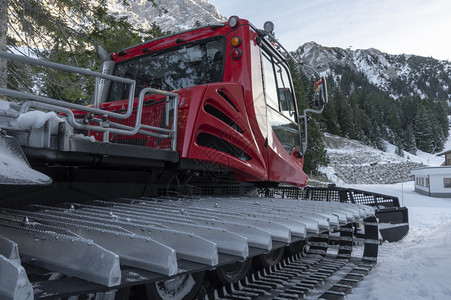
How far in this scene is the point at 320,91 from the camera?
5.80m

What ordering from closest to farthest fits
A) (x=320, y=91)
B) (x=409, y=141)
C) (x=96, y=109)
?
(x=96, y=109) < (x=320, y=91) < (x=409, y=141)

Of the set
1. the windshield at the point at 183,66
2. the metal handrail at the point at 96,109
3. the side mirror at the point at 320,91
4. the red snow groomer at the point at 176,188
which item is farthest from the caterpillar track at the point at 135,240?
the side mirror at the point at 320,91

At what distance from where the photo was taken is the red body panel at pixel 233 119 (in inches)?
145

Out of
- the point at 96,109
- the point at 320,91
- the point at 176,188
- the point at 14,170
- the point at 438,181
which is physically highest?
the point at 320,91

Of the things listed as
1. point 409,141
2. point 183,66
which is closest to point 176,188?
point 183,66

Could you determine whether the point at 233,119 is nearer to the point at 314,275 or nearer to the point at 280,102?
the point at 280,102

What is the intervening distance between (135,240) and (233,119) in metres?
2.51

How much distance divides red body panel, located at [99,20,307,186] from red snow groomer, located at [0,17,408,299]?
15 mm

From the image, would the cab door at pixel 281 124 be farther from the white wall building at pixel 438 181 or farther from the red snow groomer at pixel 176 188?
the white wall building at pixel 438 181

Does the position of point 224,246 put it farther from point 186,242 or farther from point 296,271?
point 296,271

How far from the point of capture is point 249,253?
2209 millimetres

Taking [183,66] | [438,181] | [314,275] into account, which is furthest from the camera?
[438,181]

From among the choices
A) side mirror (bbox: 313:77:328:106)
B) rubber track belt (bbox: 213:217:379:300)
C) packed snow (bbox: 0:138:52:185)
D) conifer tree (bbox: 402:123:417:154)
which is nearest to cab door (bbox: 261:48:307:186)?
side mirror (bbox: 313:77:328:106)

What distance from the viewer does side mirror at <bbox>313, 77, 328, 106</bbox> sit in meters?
5.73
